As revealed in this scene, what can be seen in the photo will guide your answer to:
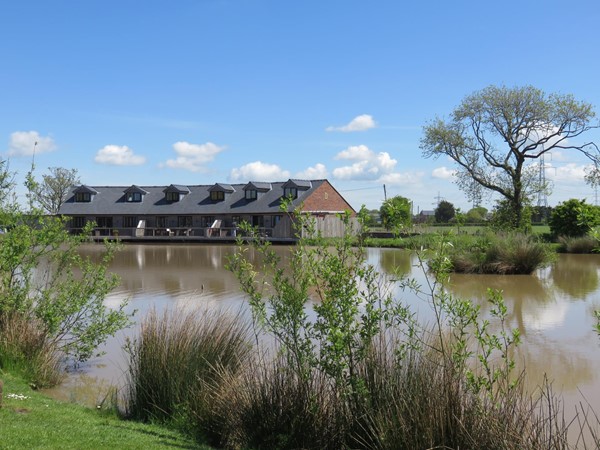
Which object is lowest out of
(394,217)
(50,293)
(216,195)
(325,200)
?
(50,293)

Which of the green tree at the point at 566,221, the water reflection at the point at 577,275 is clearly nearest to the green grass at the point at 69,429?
the water reflection at the point at 577,275

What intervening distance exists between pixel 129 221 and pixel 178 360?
52.3m

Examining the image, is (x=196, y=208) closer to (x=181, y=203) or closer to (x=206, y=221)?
(x=206, y=221)

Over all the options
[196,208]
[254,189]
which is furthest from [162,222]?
[254,189]

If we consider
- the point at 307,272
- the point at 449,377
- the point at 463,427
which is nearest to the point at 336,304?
the point at 307,272

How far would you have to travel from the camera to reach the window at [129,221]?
189ft

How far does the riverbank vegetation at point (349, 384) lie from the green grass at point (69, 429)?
505 mm

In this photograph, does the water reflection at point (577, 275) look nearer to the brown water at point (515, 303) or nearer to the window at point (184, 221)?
the brown water at point (515, 303)

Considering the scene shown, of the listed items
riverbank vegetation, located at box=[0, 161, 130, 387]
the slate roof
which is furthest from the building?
riverbank vegetation, located at box=[0, 161, 130, 387]

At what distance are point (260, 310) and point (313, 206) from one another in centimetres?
4754

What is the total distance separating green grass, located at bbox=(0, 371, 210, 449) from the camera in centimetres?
591

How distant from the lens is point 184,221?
5691 cm

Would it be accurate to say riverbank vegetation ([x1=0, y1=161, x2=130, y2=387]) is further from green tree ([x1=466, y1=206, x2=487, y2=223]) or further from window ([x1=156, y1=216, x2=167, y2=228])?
window ([x1=156, y1=216, x2=167, y2=228])

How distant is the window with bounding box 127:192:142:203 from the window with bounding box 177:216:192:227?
4970 mm
